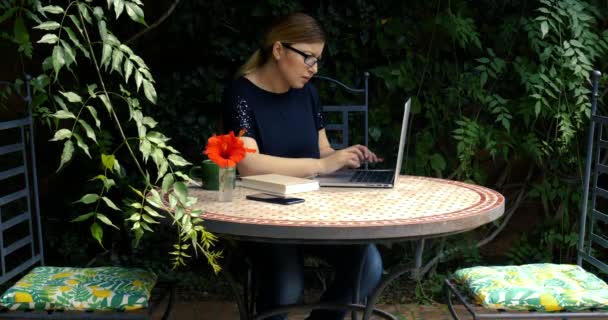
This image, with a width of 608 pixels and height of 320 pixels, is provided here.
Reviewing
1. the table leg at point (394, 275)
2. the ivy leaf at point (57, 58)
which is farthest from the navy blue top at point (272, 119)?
the ivy leaf at point (57, 58)

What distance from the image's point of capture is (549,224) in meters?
3.73

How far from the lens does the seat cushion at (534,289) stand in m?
A: 2.01

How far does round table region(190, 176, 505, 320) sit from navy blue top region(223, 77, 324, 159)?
0.34 meters

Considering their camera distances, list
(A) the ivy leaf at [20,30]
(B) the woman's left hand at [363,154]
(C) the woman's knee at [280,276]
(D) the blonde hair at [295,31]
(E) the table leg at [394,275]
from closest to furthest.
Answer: (A) the ivy leaf at [20,30]
(E) the table leg at [394,275]
(C) the woman's knee at [280,276]
(B) the woman's left hand at [363,154]
(D) the blonde hair at [295,31]

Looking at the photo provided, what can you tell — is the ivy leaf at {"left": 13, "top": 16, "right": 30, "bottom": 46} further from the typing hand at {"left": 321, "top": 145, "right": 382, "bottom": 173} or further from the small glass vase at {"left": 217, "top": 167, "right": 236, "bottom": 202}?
the typing hand at {"left": 321, "top": 145, "right": 382, "bottom": 173}

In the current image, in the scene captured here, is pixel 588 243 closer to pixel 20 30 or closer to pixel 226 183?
pixel 226 183

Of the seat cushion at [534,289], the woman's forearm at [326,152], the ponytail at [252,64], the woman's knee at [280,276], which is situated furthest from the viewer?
the woman's forearm at [326,152]

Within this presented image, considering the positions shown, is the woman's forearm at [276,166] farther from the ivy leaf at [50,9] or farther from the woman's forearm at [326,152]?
the ivy leaf at [50,9]

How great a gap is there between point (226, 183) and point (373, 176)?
2.02ft

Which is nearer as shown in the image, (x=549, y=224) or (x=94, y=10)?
(x=94, y=10)

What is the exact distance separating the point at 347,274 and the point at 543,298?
62cm

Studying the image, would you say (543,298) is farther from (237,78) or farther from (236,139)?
(237,78)

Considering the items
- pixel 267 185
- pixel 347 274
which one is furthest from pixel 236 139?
pixel 347 274

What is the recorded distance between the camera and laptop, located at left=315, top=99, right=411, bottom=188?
7.13 feet
